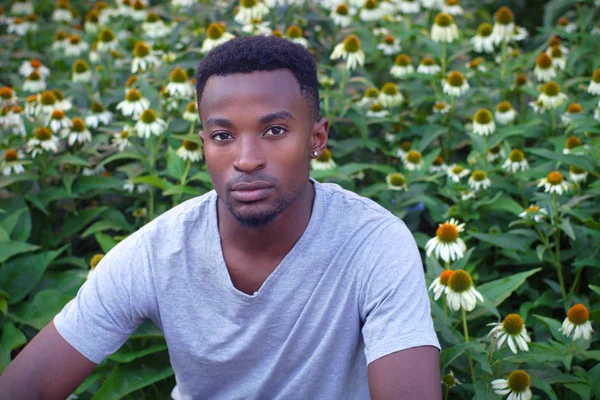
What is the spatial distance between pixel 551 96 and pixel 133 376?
7.56 feet

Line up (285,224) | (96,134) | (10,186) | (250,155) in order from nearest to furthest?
(250,155) → (285,224) → (10,186) → (96,134)

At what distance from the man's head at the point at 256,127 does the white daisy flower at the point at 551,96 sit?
2.01m

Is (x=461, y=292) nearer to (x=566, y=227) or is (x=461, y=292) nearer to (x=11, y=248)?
(x=566, y=227)

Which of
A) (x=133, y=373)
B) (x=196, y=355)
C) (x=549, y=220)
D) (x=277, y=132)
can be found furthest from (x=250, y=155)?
(x=549, y=220)

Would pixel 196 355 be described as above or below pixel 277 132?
below

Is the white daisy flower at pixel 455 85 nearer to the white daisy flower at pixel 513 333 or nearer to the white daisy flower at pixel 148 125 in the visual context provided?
the white daisy flower at pixel 148 125

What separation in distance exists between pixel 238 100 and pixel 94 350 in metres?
0.77

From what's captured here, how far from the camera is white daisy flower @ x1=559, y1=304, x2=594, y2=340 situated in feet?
7.65

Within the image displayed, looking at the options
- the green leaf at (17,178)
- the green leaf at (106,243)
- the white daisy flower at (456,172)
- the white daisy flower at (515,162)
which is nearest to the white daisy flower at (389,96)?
the white daisy flower at (456,172)

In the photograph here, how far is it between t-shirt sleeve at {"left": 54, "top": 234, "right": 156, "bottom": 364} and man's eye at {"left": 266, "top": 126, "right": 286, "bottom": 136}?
508mm

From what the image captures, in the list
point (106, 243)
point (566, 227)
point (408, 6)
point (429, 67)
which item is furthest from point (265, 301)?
point (408, 6)

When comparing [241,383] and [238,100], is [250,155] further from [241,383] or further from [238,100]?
[241,383]

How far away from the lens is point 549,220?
297cm

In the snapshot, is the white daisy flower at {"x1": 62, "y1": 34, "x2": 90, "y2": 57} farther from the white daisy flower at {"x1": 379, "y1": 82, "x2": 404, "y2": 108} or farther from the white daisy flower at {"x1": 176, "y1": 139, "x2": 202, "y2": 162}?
the white daisy flower at {"x1": 379, "y1": 82, "x2": 404, "y2": 108}
